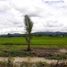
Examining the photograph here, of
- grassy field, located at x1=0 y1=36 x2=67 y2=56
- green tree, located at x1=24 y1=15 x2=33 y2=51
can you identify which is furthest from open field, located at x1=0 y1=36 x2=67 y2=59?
green tree, located at x1=24 y1=15 x2=33 y2=51

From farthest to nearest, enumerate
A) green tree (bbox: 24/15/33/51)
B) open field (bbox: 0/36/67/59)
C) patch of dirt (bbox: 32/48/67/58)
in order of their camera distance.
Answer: green tree (bbox: 24/15/33/51) → open field (bbox: 0/36/67/59) → patch of dirt (bbox: 32/48/67/58)

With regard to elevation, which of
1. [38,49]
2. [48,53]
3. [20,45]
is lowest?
[20,45]

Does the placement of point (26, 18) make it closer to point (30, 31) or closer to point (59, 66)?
point (30, 31)

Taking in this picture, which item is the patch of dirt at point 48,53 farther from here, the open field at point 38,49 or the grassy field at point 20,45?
the grassy field at point 20,45

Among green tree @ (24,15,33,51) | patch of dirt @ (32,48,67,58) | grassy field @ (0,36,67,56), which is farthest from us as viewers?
green tree @ (24,15,33,51)

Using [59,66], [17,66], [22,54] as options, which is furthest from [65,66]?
[22,54]

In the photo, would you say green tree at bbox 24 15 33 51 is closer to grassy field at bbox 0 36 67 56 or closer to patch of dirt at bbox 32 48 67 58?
grassy field at bbox 0 36 67 56

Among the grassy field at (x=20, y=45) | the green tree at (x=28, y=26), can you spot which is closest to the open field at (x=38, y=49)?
the grassy field at (x=20, y=45)

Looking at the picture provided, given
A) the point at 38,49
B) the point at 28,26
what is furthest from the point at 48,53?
the point at 28,26

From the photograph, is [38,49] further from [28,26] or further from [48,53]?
[48,53]

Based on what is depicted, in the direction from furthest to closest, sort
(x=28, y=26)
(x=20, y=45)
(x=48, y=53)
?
Result: (x=20, y=45)
(x=28, y=26)
(x=48, y=53)

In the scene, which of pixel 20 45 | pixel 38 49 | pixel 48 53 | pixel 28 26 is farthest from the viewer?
pixel 20 45

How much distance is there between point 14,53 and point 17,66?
28841mm

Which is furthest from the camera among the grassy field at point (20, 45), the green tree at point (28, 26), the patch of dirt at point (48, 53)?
the green tree at point (28, 26)
